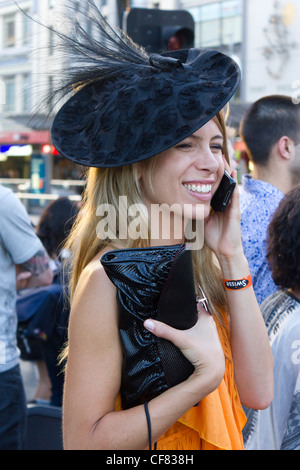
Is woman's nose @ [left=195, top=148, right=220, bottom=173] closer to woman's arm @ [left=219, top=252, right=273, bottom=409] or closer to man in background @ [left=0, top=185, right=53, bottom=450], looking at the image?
woman's arm @ [left=219, top=252, right=273, bottom=409]

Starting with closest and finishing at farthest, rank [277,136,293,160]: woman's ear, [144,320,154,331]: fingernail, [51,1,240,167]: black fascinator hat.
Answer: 1. [144,320,154,331]: fingernail
2. [51,1,240,167]: black fascinator hat
3. [277,136,293,160]: woman's ear

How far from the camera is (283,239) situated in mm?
2002

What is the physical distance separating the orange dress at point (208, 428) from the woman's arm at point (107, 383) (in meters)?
0.11

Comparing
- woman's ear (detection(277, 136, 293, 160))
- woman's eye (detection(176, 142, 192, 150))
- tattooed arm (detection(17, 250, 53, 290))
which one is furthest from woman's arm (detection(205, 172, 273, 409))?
woman's ear (detection(277, 136, 293, 160))

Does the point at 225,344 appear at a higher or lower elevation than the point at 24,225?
lower

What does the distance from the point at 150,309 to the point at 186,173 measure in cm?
40

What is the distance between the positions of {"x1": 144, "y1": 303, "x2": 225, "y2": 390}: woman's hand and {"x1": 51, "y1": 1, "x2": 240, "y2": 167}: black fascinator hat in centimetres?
43

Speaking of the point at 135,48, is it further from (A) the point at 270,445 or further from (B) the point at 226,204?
(A) the point at 270,445

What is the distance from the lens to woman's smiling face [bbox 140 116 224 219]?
54.7 inches

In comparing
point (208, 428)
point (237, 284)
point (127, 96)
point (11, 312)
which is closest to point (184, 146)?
point (127, 96)

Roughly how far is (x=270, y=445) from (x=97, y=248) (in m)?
1.00

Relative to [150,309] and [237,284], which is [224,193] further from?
[150,309]

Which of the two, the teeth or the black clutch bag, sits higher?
the teeth
